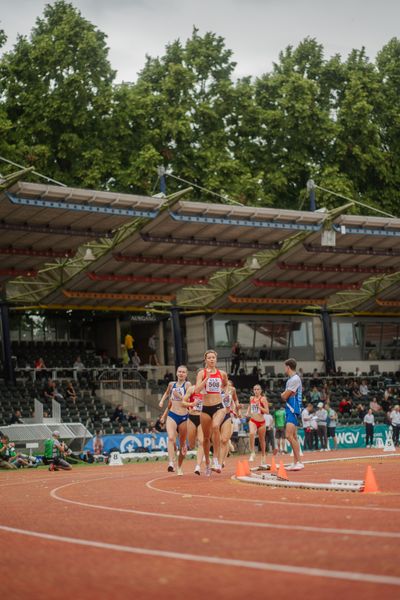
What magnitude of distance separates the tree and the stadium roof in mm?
5735

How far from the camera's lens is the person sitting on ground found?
29562 millimetres

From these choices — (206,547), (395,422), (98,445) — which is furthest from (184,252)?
(206,547)

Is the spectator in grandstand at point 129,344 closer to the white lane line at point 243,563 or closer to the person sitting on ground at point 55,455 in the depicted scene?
the person sitting on ground at point 55,455

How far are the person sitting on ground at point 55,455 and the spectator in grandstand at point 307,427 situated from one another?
37.7ft

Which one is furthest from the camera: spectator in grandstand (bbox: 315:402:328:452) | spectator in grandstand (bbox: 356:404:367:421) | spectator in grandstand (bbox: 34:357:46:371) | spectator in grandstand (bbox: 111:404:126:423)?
spectator in grandstand (bbox: 356:404:367:421)

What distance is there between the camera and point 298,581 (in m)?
6.37

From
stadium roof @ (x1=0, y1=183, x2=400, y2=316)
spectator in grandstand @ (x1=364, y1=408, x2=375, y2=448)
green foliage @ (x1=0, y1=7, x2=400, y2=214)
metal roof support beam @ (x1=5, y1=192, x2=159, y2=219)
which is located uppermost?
green foliage @ (x1=0, y1=7, x2=400, y2=214)

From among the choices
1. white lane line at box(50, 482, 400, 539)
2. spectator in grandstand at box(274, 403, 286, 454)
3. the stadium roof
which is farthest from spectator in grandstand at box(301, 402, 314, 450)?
white lane line at box(50, 482, 400, 539)

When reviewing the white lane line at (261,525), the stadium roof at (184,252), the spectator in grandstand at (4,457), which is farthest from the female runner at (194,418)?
the stadium roof at (184,252)

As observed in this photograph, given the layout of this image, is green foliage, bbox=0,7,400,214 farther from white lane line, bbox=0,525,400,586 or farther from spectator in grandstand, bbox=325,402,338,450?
white lane line, bbox=0,525,400,586

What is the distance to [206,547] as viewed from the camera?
8.06m

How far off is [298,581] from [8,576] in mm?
2092

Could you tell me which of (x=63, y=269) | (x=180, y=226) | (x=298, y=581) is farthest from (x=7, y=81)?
(x=298, y=581)

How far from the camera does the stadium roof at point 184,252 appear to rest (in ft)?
129
